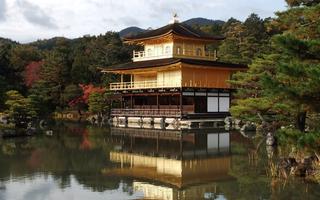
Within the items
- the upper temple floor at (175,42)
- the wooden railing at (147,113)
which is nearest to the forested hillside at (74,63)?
the upper temple floor at (175,42)

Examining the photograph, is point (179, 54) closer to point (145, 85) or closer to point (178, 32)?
point (178, 32)

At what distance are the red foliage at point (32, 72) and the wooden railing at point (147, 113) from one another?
16335 mm

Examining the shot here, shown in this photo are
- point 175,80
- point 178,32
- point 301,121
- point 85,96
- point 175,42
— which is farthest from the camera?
point 85,96

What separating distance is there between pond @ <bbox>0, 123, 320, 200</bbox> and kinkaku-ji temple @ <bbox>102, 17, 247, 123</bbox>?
12.5 meters

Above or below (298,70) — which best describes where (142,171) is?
below

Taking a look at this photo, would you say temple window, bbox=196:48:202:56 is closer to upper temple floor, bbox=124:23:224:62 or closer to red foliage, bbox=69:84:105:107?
upper temple floor, bbox=124:23:224:62

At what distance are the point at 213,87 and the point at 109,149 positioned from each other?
695 inches

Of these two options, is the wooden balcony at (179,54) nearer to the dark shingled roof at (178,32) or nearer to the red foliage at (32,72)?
the dark shingled roof at (178,32)

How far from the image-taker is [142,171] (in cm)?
1490

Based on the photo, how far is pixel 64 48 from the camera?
5825 centimetres

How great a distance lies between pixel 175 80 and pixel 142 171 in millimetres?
23262

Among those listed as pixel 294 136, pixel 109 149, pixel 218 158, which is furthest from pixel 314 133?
pixel 109 149

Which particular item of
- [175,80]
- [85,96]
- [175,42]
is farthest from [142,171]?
[85,96]

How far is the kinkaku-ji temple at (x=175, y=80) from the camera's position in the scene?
119 feet
